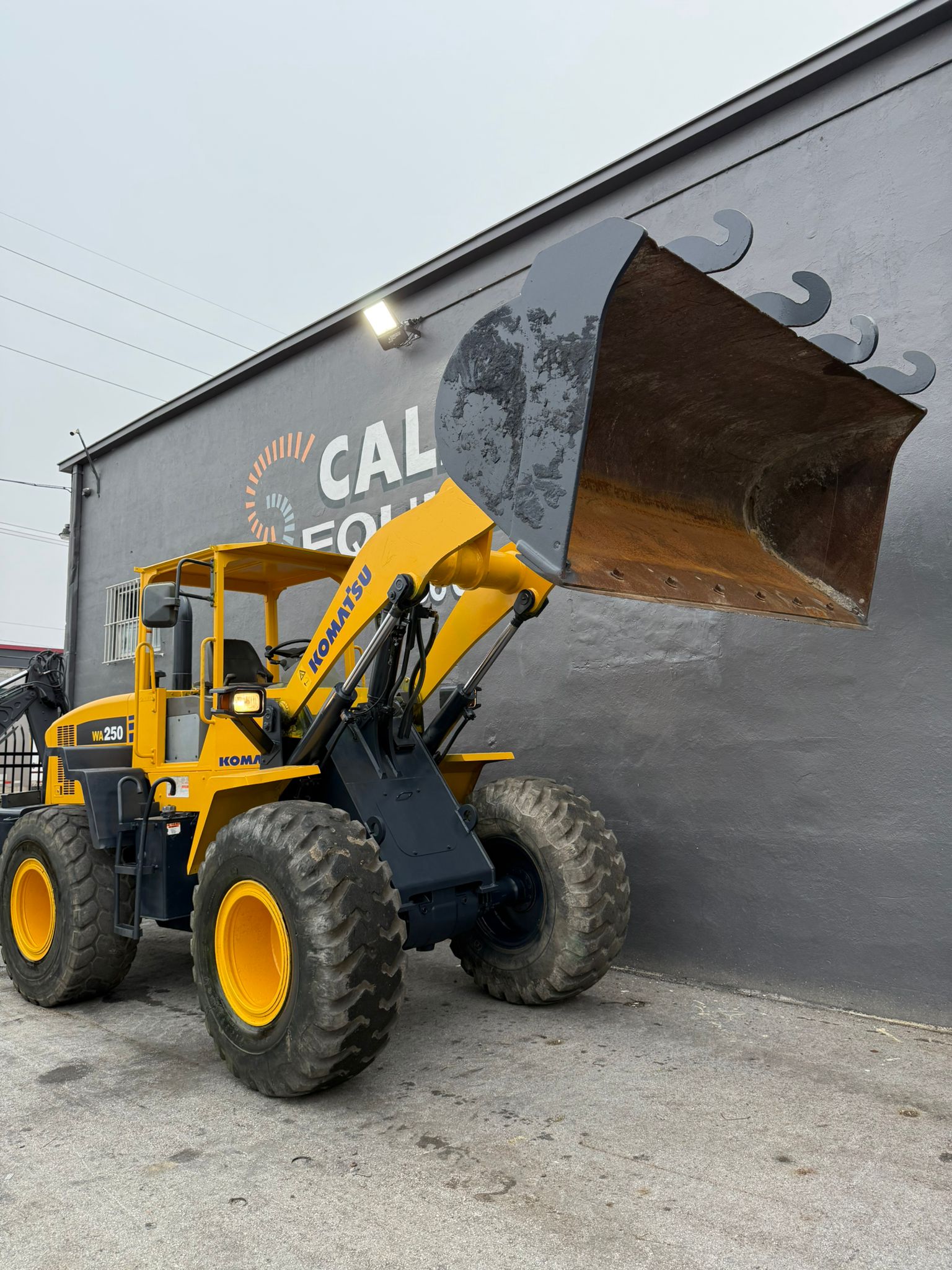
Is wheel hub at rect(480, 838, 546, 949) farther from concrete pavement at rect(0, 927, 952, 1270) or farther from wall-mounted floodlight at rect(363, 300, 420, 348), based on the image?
wall-mounted floodlight at rect(363, 300, 420, 348)

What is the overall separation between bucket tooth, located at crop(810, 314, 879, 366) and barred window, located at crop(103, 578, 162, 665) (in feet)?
29.2

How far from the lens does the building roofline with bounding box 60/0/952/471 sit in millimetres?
5094

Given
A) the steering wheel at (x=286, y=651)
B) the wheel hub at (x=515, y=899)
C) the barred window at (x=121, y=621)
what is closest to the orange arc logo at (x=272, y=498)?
the barred window at (x=121, y=621)

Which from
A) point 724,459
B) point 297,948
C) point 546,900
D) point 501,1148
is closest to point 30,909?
point 297,948

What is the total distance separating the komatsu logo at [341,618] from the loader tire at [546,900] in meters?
1.34

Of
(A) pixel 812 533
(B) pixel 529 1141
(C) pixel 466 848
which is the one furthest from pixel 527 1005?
(A) pixel 812 533

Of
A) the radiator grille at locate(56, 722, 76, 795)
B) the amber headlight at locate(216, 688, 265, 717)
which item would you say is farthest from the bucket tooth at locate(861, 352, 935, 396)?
the radiator grille at locate(56, 722, 76, 795)

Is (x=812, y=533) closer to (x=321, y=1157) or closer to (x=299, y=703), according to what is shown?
(x=299, y=703)

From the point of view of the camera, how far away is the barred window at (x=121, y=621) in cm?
1095

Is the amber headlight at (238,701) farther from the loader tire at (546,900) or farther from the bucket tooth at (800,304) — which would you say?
the bucket tooth at (800,304)

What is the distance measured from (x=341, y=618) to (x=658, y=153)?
408cm

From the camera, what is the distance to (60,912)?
16.2 feet

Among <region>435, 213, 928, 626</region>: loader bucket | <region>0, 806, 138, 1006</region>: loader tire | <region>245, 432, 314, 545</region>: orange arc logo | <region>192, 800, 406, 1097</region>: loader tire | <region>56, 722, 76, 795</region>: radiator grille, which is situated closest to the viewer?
<region>435, 213, 928, 626</region>: loader bucket

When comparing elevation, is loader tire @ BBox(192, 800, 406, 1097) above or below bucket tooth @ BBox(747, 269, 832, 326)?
below
